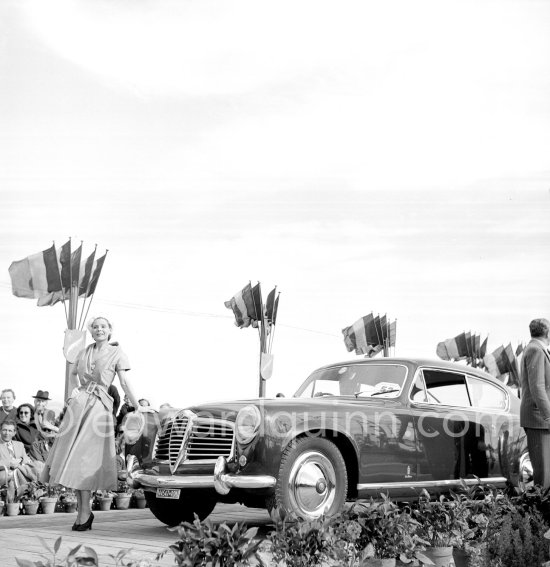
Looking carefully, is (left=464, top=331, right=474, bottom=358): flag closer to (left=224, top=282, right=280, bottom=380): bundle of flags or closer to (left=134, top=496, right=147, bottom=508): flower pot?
(left=224, top=282, right=280, bottom=380): bundle of flags

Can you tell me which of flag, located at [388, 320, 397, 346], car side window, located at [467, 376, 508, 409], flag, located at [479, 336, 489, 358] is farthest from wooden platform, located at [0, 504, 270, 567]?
flag, located at [479, 336, 489, 358]

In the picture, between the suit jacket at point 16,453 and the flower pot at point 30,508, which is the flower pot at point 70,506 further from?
the suit jacket at point 16,453

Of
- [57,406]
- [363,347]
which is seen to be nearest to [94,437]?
[57,406]

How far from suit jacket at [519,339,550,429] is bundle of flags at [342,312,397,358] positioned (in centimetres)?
3744

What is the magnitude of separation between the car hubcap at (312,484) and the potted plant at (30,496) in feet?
13.7

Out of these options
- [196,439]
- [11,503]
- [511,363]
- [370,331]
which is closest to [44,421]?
[11,503]

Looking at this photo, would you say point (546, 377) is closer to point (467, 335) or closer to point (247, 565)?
point (247, 565)

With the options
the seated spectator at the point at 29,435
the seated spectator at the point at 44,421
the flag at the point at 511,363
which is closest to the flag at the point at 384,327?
the flag at the point at 511,363

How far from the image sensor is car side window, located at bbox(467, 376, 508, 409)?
360 inches

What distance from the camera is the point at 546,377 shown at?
804cm

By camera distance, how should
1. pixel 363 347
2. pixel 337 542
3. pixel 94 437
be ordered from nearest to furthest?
1. pixel 337 542
2. pixel 94 437
3. pixel 363 347

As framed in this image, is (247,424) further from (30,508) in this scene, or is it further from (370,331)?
(370,331)

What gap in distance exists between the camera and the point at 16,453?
11.0 metres

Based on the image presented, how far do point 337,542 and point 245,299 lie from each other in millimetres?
28990
